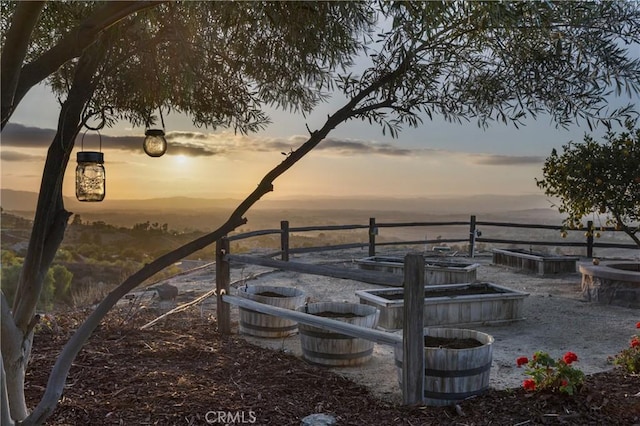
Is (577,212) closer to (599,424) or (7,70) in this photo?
(599,424)

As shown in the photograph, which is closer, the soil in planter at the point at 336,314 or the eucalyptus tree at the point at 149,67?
the eucalyptus tree at the point at 149,67

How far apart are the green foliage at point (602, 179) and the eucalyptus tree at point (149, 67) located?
15.6ft

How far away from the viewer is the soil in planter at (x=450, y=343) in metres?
4.50

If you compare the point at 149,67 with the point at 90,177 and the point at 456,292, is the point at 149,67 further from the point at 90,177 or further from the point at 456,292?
the point at 456,292

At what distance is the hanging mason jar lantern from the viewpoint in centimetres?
391

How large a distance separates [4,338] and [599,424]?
12.5 ft

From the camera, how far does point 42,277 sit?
3.44 meters

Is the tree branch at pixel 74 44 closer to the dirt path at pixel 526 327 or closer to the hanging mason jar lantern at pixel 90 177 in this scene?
the hanging mason jar lantern at pixel 90 177

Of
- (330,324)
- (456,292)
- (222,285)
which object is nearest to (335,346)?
(330,324)

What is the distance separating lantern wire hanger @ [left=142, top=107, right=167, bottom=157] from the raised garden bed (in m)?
→ 7.06

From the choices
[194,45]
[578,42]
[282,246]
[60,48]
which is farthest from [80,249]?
[578,42]

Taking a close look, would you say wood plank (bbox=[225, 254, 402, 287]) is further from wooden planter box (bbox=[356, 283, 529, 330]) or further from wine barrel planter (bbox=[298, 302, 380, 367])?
wooden planter box (bbox=[356, 283, 529, 330])

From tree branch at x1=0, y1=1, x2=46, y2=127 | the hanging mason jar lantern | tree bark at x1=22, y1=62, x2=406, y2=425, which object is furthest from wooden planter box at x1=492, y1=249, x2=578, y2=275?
tree branch at x1=0, y1=1, x2=46, y2=127

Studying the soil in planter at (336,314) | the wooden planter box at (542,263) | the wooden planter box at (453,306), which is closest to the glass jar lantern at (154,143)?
the soil in planter at (336,314)
